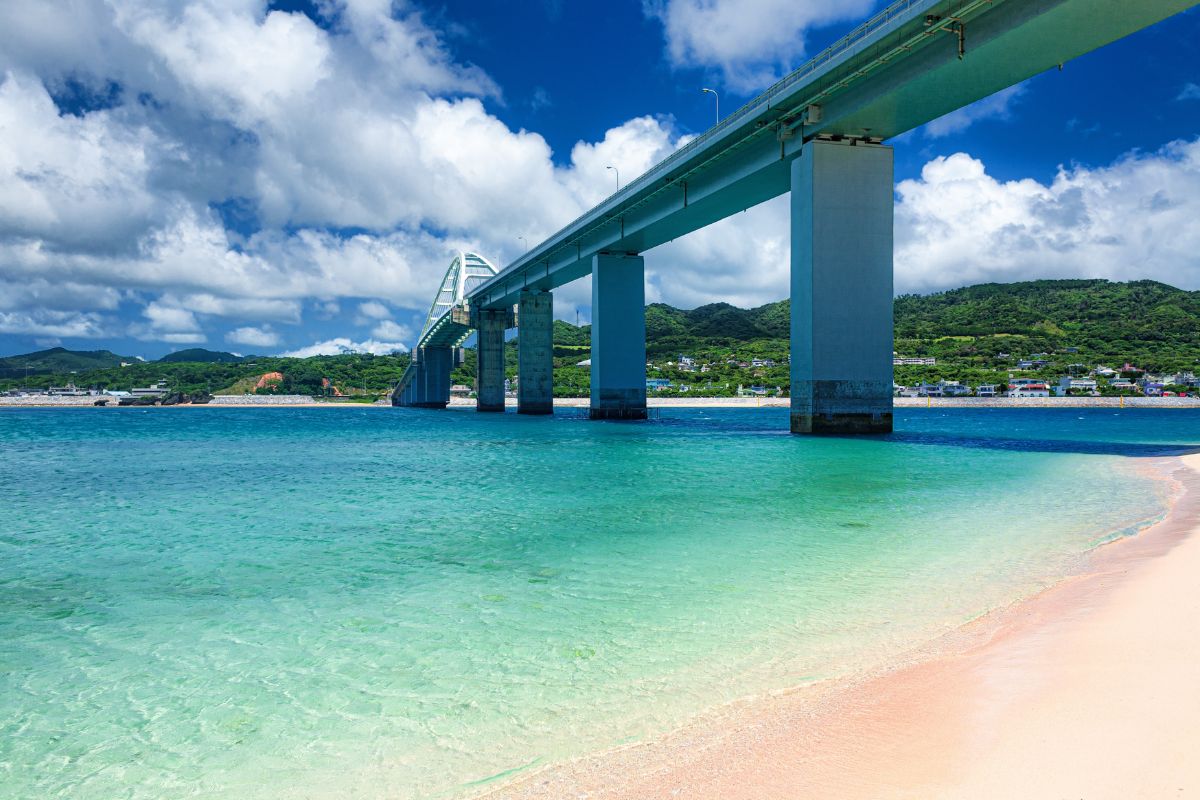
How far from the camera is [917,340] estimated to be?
17375 centimetres

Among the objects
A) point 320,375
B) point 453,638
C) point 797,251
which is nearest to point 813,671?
point 453,638

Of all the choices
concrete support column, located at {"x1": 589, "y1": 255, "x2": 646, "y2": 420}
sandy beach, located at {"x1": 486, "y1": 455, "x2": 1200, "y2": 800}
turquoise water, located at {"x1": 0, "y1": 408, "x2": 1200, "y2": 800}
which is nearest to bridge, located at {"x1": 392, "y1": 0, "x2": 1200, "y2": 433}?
concrete support column, located at {"x1": 589, "y1": 255, "x2": 646, "y2": 420}

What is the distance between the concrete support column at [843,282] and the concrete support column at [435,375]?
299 feet

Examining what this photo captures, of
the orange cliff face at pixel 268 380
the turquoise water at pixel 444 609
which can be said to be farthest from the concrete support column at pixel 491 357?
the orange cliff face at pixel 268 380

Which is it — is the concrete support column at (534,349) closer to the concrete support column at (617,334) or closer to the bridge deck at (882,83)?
the concrete support column at (617,334)

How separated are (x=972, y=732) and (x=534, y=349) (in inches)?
2660

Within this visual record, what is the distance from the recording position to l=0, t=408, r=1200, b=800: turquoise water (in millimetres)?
4215

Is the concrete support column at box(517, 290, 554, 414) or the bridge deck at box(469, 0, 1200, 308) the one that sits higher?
the bridge deck at box(469, 0, 1200, 308)

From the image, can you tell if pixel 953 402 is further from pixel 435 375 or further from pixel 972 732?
pixel 972 732

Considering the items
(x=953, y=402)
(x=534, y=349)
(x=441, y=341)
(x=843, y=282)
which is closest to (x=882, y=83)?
(x=843, y=282)

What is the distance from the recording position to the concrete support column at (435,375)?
117 metres

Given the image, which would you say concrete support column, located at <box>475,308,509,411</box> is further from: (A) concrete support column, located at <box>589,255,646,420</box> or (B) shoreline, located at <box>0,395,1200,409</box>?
(A) concrete support column, located at <box>589,255,646,420</box>

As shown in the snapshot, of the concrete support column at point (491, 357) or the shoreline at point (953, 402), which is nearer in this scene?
the concrete support column at point (491, 357)

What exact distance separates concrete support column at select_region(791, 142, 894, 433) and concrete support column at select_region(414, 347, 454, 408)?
3591 inches
